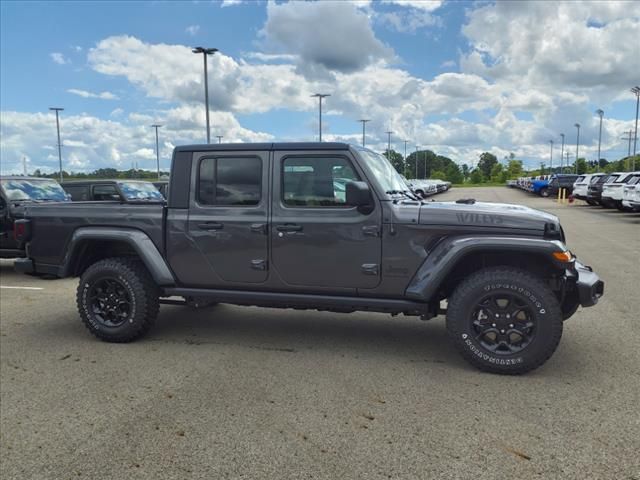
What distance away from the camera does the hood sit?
4172 mm

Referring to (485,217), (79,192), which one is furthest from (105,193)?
(485,217)

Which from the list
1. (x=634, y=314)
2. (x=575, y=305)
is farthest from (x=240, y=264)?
(x=634, y=314)

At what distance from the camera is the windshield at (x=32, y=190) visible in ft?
30.4

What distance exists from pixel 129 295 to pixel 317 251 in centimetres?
196

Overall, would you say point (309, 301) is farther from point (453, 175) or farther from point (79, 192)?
point (453, 175)

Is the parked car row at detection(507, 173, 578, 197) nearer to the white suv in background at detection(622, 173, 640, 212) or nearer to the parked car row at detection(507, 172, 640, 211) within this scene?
the parked car row at detection(507, 172, 640, 211)

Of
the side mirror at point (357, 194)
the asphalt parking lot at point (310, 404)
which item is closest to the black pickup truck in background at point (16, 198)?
the asphalt parking lot at point (310, 404)

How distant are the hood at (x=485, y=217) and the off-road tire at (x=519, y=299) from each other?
38 cm

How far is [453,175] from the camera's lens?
129 m

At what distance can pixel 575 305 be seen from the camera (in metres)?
4.50

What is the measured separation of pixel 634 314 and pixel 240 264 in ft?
14.4

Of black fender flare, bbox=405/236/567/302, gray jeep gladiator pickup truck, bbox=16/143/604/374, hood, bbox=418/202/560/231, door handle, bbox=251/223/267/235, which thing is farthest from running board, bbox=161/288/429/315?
hood, bbox=418/202/560/231

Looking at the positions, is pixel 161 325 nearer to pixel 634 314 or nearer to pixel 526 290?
pixel 526 290

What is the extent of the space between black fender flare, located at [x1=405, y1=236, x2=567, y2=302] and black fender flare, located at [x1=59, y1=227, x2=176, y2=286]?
2286 millimetres
